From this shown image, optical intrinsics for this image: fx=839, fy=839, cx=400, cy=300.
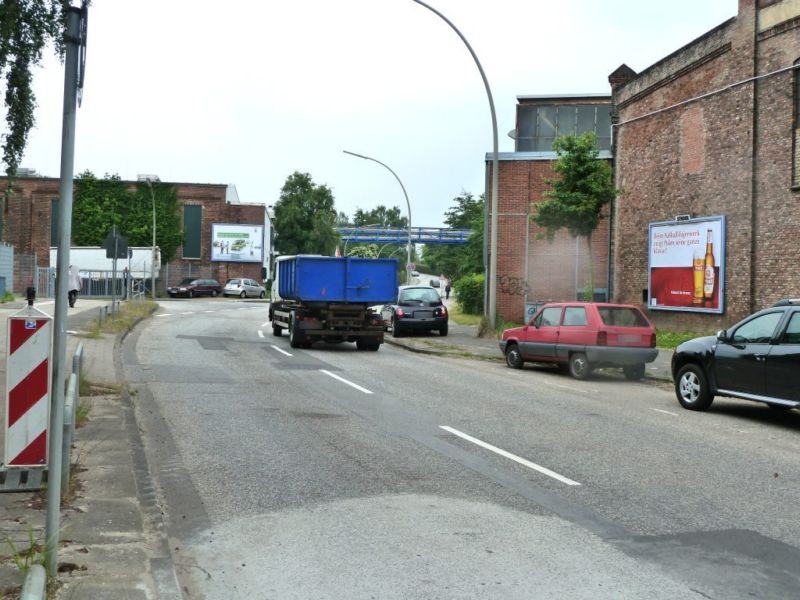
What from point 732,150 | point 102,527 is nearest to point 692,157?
point 732,150

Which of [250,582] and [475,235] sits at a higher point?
[475,235]

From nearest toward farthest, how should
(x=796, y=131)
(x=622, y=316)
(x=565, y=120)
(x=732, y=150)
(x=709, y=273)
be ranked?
1. (x=622, y=316)
2. (x=796, y=131)
3. (x=732, y=150)
4. (x=709, y=273)
5. (x=565, y=120)

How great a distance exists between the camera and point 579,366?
53.0ft

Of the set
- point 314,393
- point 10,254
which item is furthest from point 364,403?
point 10,254

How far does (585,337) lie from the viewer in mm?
15953

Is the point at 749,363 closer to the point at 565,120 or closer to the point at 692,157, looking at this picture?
the point at 692,157

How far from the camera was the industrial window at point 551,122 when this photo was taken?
1662 inches

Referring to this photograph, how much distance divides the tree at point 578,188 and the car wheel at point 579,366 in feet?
28.7

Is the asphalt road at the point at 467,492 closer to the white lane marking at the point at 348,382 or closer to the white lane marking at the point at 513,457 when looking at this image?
the white lane marking at the point at 513,457

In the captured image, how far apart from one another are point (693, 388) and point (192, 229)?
57178 millimetres

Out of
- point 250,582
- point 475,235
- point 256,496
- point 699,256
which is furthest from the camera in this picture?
point 475,235

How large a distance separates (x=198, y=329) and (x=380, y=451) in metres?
19.5

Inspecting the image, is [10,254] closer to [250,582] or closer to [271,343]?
[271,343]

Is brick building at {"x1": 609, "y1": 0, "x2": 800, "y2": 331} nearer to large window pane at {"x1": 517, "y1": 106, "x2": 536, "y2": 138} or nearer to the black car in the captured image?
the black car
